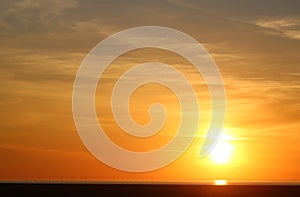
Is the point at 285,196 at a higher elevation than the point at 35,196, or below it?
higher

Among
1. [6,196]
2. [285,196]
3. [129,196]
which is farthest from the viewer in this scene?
[285,196]

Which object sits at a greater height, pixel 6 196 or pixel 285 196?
pixel 285 196

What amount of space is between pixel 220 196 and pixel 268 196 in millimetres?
7390

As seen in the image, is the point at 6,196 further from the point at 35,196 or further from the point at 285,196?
the point at 285,196

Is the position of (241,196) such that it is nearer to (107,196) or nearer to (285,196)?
(285,196)

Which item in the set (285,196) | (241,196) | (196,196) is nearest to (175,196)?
(196,196)

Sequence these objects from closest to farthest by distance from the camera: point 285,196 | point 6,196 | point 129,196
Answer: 1. point 6,196
2. point 129,196
3. point 285,196

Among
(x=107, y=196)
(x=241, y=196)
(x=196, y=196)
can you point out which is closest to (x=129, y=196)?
(x=107, y=196)

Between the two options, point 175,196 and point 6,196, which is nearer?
point 6,196

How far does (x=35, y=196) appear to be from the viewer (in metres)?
92.0

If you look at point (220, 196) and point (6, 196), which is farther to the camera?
point (220, 196)

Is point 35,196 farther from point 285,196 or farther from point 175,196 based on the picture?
point 285,196

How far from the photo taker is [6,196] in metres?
88.8

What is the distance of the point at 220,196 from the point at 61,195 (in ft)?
67.4
